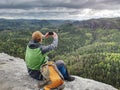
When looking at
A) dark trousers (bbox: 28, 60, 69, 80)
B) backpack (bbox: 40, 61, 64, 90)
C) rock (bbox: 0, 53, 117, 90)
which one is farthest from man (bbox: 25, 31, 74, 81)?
rock (bbox: 0, 53, 117, 90)

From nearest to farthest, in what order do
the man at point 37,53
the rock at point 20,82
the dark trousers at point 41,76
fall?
the man at point 37,53 → the rock at point 20,82 → the dark trousers at point 41,76

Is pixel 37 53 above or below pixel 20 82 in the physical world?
above

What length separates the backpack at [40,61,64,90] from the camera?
18500mm

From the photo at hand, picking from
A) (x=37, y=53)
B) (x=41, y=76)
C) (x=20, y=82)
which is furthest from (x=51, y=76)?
(x=20, y=82)

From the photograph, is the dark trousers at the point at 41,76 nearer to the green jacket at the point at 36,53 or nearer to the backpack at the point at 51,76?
the green jacket at the point at 36,53

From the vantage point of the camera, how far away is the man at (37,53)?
18.6 meters

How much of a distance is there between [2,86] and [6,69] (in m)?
2.71

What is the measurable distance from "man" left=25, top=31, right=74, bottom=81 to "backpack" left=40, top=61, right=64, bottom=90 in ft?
1.90

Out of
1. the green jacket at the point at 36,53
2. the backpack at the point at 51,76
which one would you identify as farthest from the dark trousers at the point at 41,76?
the backpack at the point at 51,76

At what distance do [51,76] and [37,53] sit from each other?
6.14 feet

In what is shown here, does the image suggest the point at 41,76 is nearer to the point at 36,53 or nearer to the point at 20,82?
the point at 20,82

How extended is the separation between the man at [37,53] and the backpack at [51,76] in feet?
1.90

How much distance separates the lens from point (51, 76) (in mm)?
18672

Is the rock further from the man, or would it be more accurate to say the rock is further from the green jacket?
the green jacket
